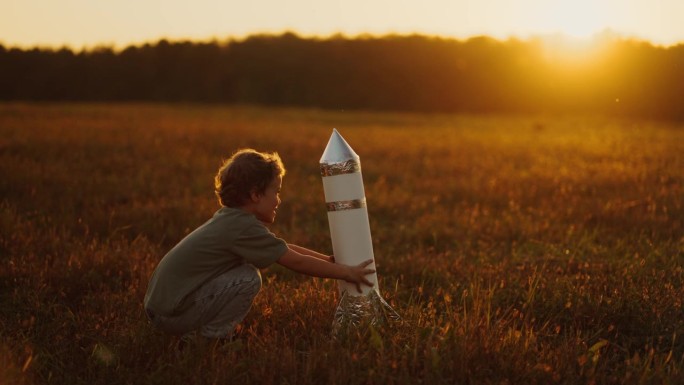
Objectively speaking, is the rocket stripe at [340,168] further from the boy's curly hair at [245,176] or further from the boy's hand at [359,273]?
the boy's hand at [359,273]

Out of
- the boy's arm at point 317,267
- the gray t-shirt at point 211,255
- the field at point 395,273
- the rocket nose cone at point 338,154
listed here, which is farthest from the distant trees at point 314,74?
the gray t-shirt at point 211,255

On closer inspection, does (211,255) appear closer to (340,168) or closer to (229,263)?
(229,263)

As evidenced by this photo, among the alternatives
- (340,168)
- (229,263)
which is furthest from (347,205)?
(229,263)

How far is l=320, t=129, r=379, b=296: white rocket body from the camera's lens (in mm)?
3896

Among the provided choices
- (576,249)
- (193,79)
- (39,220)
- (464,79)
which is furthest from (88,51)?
(576,249)

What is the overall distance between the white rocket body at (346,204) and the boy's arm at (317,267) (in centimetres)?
9

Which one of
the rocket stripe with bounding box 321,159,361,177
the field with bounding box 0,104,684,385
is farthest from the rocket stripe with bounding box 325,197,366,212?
the field with bounding box 0,104,684,385

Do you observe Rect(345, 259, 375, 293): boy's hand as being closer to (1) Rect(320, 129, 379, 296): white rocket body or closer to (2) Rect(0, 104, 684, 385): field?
(1) Rect(320, 129, 379, 296): white rocket body

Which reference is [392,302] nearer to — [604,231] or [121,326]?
[121,326]

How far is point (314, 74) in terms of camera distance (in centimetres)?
5372

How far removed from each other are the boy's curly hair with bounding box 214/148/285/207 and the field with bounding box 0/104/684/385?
86 centimetres

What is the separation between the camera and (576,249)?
20.3ft

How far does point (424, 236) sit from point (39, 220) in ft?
14.0

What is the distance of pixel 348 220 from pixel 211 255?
844 millimetres
